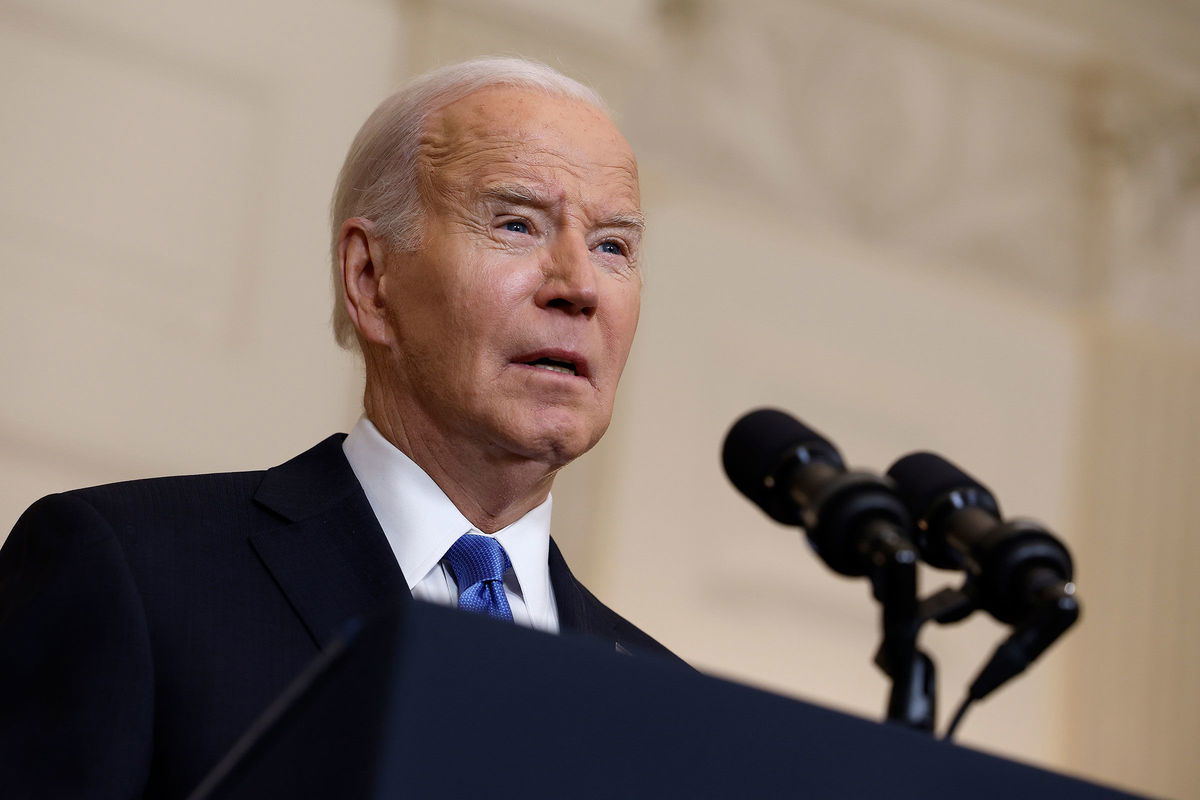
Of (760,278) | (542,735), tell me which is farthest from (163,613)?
(760,278)

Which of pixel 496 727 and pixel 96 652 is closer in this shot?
pixel 496 727

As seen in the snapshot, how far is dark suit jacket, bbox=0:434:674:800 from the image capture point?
1643mm

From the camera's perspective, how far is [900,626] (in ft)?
4.50

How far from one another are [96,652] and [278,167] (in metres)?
2.79

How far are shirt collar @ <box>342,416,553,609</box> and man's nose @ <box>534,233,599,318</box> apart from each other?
26 centimetres

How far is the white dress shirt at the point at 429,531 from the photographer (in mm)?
2053

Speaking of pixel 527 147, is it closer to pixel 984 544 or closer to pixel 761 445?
pixel 761 445

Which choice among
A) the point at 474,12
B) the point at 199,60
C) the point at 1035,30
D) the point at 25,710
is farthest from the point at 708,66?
the point at 25,710

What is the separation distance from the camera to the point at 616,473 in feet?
15.8

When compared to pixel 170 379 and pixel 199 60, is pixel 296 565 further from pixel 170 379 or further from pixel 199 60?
pixel 199 60

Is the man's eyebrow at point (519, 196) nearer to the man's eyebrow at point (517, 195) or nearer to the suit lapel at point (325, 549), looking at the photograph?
the man's eyebrow at point (517, 195)

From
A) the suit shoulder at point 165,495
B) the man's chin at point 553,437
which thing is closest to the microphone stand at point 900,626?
the man's chin at point 553,437

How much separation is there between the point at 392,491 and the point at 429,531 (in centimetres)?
8

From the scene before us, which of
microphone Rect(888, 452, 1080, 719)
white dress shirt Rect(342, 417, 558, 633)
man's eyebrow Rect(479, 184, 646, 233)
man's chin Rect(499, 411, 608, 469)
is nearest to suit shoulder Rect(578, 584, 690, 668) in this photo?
white dress shirt Rect(342, 417, 558, 633)
